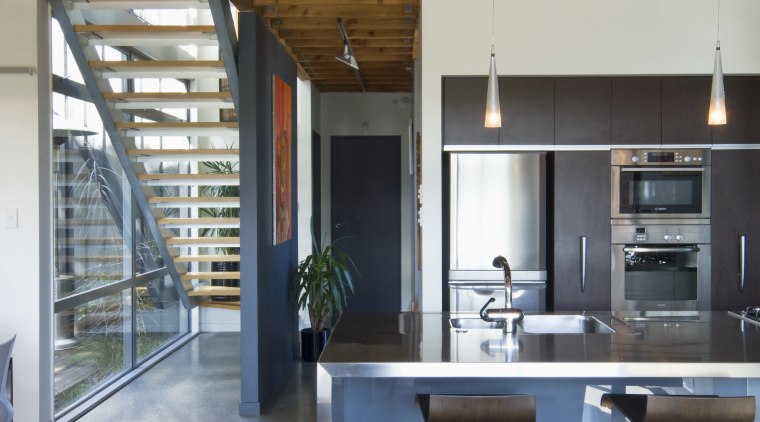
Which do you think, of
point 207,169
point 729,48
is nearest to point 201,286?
point 207,169

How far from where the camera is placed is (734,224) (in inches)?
185

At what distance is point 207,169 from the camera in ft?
22.8

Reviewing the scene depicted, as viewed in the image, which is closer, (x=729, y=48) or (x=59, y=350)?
(x=59, y=350)

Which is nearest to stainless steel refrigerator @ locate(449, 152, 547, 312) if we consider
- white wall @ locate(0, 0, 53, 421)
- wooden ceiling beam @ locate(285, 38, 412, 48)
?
wooden ceiling beam @ locate(285, 38, 412, 48)

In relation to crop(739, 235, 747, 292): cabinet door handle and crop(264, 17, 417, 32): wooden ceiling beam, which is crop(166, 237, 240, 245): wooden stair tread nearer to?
crop(264, 17, 417, 32): wooden ceiling beam

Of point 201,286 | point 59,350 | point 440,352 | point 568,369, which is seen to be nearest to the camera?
point 568,369

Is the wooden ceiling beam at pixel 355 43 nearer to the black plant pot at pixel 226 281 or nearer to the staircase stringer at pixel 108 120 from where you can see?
the staircase stringer at pixel 108 120

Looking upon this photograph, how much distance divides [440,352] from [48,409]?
269 centimetres

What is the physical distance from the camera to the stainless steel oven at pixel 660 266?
4.68 m

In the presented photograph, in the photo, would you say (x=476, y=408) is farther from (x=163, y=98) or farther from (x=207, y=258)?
(x=207, y=258)

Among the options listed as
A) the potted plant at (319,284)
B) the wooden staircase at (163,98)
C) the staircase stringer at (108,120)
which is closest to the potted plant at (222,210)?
the wooden staircase at (163,98)

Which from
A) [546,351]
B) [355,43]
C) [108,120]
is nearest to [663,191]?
[546,351]

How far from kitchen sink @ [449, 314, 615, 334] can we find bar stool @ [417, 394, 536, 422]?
738mm

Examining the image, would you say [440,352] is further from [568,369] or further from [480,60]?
[480,60]
